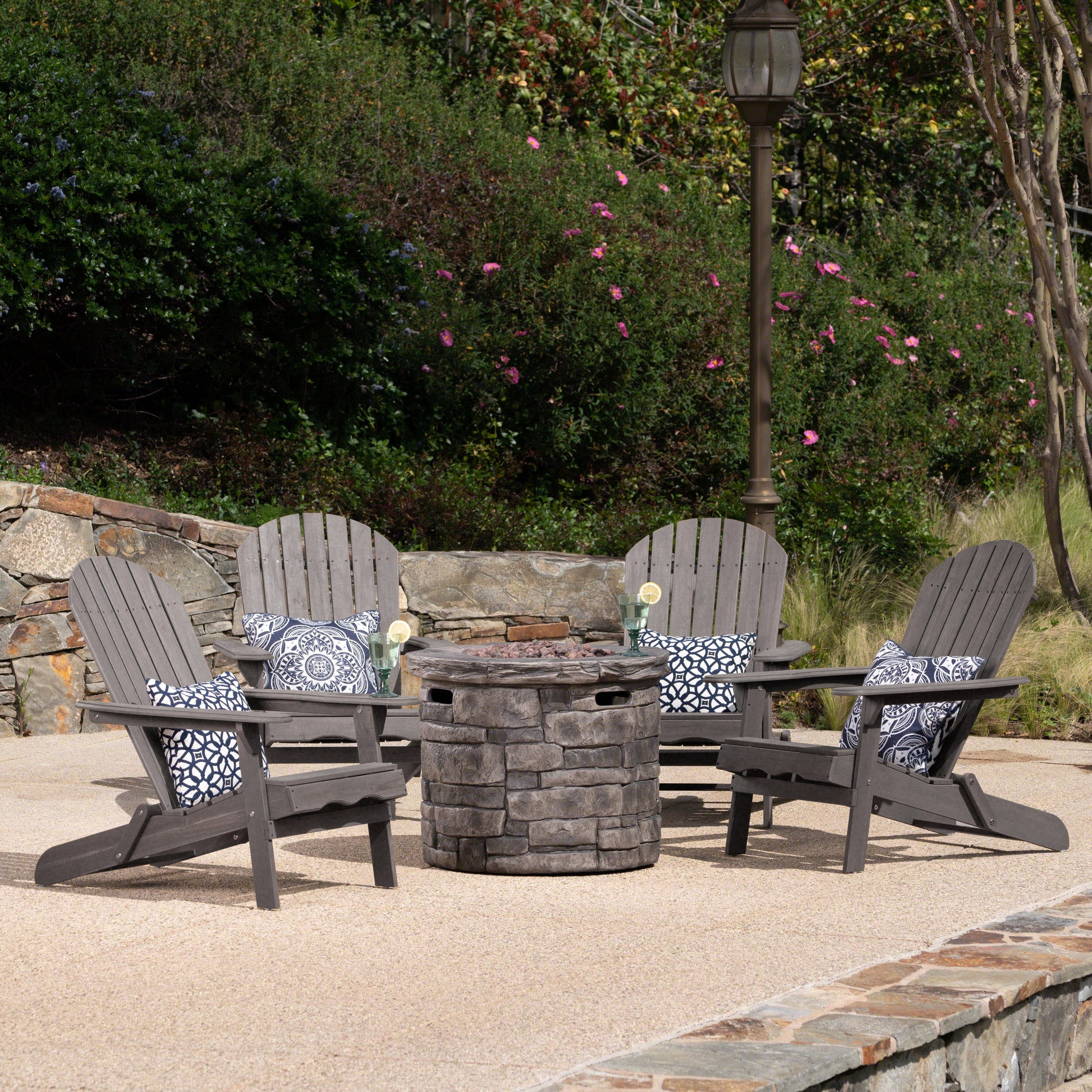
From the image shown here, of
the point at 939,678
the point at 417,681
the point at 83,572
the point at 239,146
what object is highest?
the point at 239,146

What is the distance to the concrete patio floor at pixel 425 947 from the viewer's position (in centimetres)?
286

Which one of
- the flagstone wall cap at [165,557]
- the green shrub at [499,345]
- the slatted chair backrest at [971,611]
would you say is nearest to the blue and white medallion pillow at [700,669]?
the slatted chair backrest at [971,611]

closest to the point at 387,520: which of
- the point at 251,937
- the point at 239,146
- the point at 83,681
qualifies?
the point at 83,681

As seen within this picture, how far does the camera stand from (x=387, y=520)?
8594mm

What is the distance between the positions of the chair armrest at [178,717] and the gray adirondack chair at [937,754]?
59.6 inches

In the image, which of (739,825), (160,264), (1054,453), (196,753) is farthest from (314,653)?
(1054,453)

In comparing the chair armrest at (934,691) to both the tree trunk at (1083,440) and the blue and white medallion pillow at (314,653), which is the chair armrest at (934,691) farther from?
the tree trunk at (1083,440)

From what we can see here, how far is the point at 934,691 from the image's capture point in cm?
459

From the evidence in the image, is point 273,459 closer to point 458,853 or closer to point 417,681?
point 417,681

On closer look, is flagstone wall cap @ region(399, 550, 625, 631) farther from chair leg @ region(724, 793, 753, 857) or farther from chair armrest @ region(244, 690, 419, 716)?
chair leg @ region(724, 793, 753, 857)

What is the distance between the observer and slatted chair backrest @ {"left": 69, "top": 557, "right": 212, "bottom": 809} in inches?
173

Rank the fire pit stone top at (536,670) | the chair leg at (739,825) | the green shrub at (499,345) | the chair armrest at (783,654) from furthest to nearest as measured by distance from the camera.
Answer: the green shrub at (499,345) < the chair armrest at (783,654) < the chair leg at (739,825) < the fire pit stone top at (536,670)

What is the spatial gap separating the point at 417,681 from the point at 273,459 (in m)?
1.78

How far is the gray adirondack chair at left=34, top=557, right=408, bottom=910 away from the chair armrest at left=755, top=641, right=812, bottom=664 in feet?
4.76
